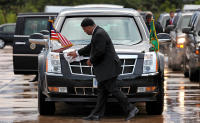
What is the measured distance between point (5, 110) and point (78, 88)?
191 cm

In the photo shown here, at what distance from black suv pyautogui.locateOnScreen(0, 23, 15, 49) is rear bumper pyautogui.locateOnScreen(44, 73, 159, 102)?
27.3 m

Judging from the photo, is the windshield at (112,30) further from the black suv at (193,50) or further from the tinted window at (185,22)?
the tinted window at (185,22)

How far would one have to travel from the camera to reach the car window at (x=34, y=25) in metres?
16.8

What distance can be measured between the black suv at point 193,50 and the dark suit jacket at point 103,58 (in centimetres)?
644

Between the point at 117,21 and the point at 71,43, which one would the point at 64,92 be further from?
the point at 117,21

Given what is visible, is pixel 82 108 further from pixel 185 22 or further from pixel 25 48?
pixel 185 22

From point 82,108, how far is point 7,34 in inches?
1030

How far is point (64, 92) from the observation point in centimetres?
1013

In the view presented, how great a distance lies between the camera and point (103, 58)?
10.0m

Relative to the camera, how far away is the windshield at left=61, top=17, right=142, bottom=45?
11477 millimetres

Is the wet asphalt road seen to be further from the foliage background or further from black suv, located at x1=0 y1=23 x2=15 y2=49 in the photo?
the foliage background

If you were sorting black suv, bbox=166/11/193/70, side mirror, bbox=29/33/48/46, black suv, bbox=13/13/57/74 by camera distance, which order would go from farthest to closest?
black suv, bbox=166/11/193/70, black suv, bbox=13/13/57/74, side mirror, bbox=29/33/48/46

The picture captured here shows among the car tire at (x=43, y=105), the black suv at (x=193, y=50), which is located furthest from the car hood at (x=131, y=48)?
the black suv at (x=193, y=50)

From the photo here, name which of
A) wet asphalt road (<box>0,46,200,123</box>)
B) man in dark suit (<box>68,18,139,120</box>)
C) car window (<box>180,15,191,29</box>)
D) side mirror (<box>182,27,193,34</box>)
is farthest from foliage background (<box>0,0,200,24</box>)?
man in dark suit (<box>68,18,139,120</box>)
